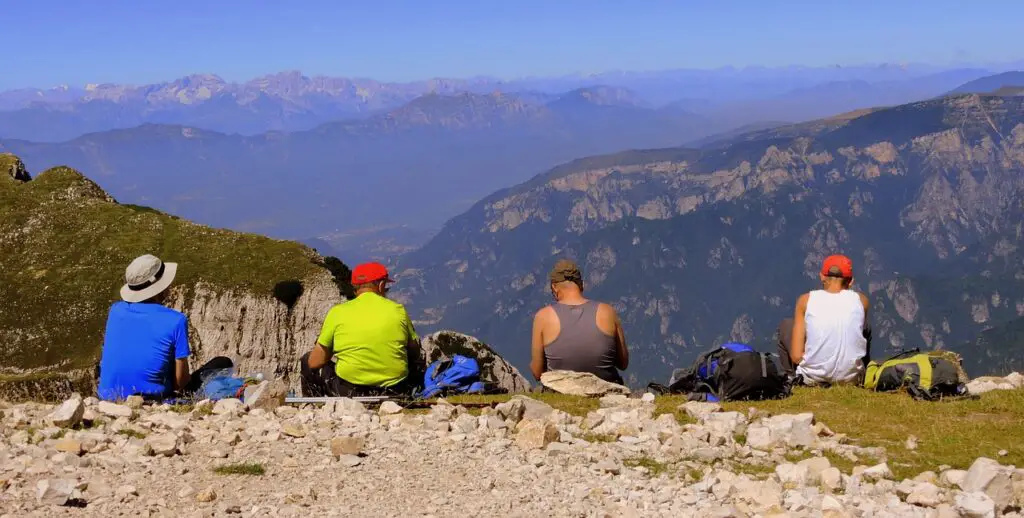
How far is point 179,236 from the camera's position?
46.5 m

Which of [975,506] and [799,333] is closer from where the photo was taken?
[975,506]

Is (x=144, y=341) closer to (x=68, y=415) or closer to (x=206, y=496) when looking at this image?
(x=68, y=415)

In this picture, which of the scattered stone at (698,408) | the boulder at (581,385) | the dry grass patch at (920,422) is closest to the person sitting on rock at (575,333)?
the boulder at (581,385)

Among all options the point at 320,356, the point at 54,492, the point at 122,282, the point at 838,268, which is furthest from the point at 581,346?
the point at 122,282

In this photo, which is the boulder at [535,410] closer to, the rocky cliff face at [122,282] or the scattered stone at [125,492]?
the scattered stone at [125,492]

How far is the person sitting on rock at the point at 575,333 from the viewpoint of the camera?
13.1 metres

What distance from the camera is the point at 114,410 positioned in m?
9.41

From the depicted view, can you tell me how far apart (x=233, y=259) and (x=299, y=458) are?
39.7 metres

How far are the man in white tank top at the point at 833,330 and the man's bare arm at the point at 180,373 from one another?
31.9ft

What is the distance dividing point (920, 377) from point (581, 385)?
212 inches

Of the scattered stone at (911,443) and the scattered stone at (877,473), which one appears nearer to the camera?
the scattered stone at (877,473)

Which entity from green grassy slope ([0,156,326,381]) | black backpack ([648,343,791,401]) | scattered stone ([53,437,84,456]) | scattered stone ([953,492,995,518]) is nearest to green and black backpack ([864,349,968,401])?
black backpack ([648,343,791,401])

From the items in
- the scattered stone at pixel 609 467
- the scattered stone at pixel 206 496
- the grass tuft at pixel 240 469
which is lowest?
the scattered stone at pixel 609 467

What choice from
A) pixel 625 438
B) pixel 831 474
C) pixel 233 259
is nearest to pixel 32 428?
pixel 625 438
